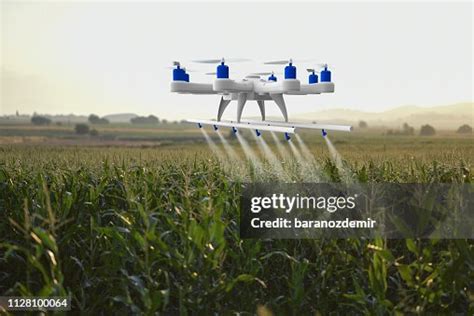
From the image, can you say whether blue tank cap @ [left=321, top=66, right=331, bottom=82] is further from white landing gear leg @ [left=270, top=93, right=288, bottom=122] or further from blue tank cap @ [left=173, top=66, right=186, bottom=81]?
blue tank cap @ [left=173, top=66, right=186, bottom=81]

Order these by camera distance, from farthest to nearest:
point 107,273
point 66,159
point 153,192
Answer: point 66,159 < point 153,192 < point 107,273

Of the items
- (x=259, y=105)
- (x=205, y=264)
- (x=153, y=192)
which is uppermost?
(x=259, y=105)

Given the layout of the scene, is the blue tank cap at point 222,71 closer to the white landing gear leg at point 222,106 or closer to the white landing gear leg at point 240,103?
the white landing gear leg at point 240,103

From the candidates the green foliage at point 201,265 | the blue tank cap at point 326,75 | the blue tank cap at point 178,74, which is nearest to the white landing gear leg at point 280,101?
the blue tank cap at point 326,75

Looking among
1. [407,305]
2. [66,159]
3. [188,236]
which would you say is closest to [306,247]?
[407,305]

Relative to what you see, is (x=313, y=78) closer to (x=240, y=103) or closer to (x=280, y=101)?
(x=280, y=101)

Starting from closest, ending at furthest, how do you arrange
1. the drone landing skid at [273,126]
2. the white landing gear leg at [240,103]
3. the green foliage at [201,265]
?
the green foliage at [201,265]
the drone landing skid at [273,126]
the white landing gear leg at [240,103]

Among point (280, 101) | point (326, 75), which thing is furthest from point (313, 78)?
point (280, 101)

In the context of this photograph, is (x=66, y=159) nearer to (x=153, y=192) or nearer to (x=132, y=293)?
Result: (x=153, y=192)
